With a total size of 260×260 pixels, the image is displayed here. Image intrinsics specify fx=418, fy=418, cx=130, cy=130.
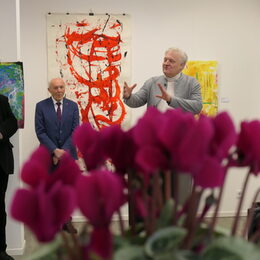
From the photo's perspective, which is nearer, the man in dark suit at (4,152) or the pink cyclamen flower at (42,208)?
the pink cyclamen flower at (42,208)

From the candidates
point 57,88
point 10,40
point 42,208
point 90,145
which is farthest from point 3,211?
point 42,208

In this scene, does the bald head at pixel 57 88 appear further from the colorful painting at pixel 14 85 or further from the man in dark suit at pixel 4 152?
the man in dark suit at pixel 4 152

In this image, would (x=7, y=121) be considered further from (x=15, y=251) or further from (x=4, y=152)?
(x=15, y=251)

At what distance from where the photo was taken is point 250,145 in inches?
20.7

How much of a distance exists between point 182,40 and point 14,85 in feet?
6.86

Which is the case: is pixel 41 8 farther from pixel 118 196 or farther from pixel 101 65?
pixel 118 196

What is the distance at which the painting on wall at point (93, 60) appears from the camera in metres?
4.59

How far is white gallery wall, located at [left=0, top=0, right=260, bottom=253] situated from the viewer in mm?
4574

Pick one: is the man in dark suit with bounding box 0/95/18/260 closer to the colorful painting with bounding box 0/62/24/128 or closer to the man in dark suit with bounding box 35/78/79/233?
the colorful painting with bounding box 0/62/24/128

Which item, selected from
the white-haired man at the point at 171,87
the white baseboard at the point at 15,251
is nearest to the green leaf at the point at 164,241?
the white-haired man at the point at 171,87

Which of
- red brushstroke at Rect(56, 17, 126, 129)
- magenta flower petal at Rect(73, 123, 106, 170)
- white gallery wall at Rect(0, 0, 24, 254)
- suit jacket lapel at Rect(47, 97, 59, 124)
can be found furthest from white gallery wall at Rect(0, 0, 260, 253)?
magenta flower petal at Rect(73, 123, 106, 170)

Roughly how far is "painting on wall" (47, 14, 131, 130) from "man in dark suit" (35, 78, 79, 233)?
491 millimetres

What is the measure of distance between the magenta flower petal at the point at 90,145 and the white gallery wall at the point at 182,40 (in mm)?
4146

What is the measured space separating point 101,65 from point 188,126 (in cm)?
431
